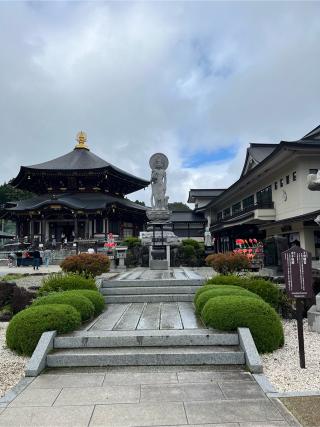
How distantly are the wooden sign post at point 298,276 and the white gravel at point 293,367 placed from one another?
32.0 inches

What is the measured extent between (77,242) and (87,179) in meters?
9.55

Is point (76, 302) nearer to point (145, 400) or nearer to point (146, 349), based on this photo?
point (146, 349)

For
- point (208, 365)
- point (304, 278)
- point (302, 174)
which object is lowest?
point (208, 365)

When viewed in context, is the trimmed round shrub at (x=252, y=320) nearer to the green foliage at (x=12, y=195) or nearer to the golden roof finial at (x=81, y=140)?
the golden roof finial at (x=81, y=140)

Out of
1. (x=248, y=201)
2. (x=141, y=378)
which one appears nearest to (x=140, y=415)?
(x=141, y=378)

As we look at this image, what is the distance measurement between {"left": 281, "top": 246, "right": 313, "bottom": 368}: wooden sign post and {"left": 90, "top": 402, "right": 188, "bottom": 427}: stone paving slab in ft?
9.78

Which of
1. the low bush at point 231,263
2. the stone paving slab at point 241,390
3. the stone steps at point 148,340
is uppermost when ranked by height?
the low bush at point 231,263

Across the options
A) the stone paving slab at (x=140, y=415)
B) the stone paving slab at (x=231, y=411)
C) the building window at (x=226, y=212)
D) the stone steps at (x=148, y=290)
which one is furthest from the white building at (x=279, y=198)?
the stone paving slab at (x=140, y=415)

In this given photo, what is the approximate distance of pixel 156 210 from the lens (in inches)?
944

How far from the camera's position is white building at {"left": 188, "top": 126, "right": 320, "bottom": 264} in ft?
68.7

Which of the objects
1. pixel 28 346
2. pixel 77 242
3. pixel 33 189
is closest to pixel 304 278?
pixel 28 346

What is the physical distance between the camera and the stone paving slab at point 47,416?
4.32m

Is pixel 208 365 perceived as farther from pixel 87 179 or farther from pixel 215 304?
pixel 87 179

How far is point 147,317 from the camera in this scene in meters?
8.71
